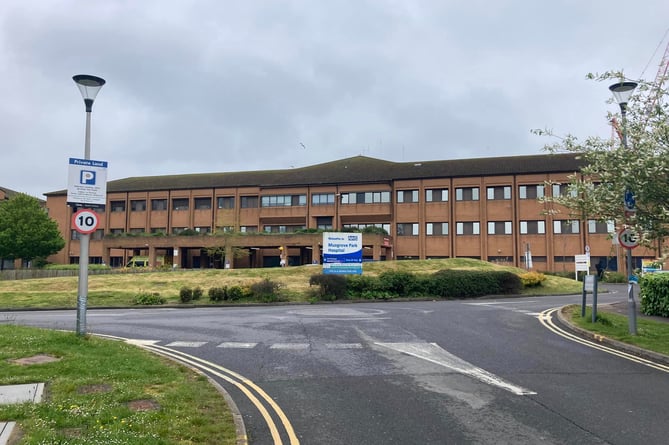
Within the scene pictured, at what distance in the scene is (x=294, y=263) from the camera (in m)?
62.7

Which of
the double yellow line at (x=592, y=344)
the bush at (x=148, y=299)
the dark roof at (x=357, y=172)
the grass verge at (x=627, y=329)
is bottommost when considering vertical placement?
the bush at (x=148, y=299)

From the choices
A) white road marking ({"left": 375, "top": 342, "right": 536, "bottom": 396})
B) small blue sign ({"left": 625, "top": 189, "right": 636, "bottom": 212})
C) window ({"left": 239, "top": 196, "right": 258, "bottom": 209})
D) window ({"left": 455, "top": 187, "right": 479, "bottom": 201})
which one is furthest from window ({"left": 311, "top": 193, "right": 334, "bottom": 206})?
small blue sign ({"left": 625, "top": 189, "right": 636, "bottom": 212})

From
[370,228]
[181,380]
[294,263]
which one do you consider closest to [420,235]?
[370,228]

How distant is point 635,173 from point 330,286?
17633 millimetres

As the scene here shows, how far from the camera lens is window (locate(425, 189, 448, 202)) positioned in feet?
193

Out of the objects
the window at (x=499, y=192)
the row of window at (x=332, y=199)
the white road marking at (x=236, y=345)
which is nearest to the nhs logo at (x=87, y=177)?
the white road marking at (x=236, y=345)

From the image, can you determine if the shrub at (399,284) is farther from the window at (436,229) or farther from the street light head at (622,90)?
the window at (436,229)

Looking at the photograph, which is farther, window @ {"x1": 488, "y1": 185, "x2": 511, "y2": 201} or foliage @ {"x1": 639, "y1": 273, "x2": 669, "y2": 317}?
window @ {"x1": 488, "y1": 185, "x2": 511, "y2": 201}

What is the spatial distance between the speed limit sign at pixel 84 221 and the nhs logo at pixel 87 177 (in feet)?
2.05

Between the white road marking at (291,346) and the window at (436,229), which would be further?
the window at (436,229)

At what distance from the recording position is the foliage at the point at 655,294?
16.0 meters

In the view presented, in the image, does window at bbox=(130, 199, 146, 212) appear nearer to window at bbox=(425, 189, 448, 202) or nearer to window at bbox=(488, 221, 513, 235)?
window at bbox=(425, 189, 448, 202)

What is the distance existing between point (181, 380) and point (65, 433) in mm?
2703

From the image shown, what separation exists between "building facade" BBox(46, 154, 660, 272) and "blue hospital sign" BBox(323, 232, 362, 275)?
960 inches
